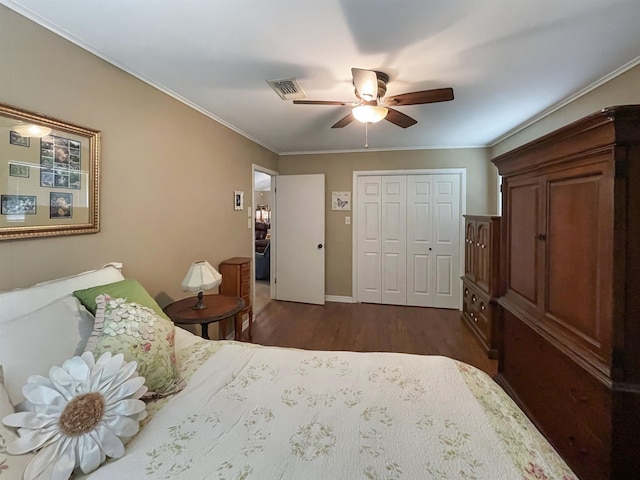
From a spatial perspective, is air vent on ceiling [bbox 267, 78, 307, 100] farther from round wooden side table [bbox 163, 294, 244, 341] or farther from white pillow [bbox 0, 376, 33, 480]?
white pillow [bbox 0, 376, 33, 480]

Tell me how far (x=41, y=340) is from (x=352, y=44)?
196 centimetres

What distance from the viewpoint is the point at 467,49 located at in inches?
67.1

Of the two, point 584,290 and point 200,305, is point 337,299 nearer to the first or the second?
point 200,305

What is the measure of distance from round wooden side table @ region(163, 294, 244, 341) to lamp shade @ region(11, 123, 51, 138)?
1249 mm

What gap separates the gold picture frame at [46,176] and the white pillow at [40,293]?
0.94 feet

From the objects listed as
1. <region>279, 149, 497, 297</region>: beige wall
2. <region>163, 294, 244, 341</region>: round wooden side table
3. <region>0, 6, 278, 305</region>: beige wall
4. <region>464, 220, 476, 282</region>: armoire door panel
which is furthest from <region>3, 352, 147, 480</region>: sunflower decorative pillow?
<region>279, 149, 497, 297</region>: beige wall

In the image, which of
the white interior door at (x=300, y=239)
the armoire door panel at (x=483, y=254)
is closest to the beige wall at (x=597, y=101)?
the armoire door panel at (x=483, y=254)

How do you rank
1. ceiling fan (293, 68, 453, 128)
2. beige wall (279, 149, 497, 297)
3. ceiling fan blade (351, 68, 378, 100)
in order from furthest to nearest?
1. beige wall (279, 149, 497, 297)
2. ceiling fan (293, 68, 453, 128)
3. ceiling fan blade (351, 68, 378, 100)

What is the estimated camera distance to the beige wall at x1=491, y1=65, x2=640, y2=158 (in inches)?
73.1

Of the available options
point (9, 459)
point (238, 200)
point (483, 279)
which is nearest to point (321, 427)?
point (9, 459)

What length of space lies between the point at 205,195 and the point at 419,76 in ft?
6.74

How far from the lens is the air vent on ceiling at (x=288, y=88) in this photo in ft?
6.84

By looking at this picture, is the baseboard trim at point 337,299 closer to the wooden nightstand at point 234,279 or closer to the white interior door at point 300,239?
the white interior door at point 300,239

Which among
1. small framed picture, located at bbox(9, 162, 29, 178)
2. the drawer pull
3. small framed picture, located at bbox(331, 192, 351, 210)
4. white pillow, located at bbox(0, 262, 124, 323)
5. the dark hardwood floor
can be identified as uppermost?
small framed picture, located at bbox(331, 192, 351, 210)
